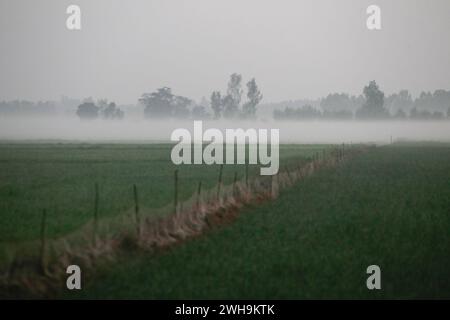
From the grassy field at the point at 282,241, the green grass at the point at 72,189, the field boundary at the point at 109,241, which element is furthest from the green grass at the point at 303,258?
the green grass at the point at 72,189

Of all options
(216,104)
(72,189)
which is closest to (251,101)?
(216,104)

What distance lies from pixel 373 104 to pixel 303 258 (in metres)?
145

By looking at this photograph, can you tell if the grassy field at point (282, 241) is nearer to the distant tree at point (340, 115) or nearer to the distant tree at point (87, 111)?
the distant tree at point (87, 111)

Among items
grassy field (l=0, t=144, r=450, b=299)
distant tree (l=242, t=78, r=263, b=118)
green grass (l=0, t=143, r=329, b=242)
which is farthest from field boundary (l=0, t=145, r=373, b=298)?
distant tree (l=242, t=78, r=263, b=118)

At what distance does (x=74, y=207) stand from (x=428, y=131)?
16861 centimetres

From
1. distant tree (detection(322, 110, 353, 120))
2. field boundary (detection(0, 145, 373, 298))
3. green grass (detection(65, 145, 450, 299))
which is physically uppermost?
distant tree (detection(322, 110, 353, 120))

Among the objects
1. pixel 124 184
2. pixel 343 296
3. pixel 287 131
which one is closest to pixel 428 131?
pixel 287 131

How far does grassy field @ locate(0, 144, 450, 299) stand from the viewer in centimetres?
1045

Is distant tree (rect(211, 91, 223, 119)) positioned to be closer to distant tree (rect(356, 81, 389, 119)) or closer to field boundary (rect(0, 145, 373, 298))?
distant tree (rect(356, 81, 389, 119))

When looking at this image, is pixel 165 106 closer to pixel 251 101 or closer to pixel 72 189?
pixel 251 101

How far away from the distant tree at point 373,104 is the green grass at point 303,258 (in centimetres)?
13265

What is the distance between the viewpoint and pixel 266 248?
13.5 meters

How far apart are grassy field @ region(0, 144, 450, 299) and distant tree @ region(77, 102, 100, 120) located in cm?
12610

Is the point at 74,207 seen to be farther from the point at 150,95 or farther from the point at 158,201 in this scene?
the point at 150,95
